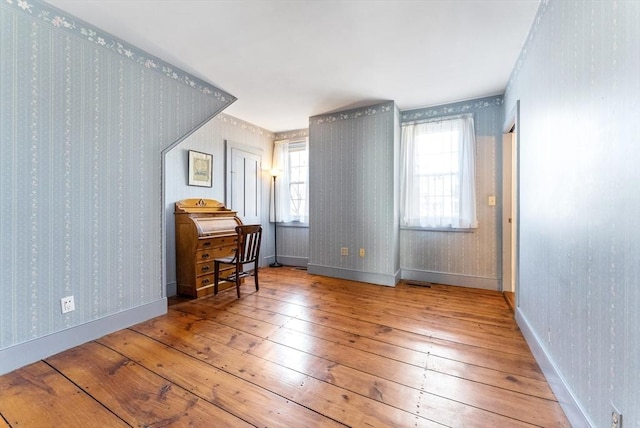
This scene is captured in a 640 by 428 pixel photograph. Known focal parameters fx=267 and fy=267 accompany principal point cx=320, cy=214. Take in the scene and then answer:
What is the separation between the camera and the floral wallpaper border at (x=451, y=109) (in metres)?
3.37

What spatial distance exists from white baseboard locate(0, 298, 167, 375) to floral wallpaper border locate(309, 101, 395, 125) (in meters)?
3.15

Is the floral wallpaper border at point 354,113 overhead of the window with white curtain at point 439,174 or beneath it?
overhead

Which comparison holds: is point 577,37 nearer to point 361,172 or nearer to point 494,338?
point 494,338

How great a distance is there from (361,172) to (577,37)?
8.52 ft

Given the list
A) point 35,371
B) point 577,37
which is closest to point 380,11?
point 577,37

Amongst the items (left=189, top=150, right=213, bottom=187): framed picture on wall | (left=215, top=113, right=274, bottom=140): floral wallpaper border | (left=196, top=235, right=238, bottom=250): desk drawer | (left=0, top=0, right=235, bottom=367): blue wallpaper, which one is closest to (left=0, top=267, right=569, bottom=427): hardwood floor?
(left=0, top=0, right=235, bottom=367): blue wallpaper

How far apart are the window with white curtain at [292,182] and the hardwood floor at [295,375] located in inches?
90.9

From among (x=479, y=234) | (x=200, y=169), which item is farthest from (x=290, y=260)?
(x=479, y=234)

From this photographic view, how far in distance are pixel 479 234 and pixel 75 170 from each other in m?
4.21

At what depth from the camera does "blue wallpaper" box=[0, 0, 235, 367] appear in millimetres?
1718

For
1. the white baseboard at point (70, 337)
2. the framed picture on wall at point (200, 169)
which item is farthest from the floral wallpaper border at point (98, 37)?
the white baseboard at point (70, 337)

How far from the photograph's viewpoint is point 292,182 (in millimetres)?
4773

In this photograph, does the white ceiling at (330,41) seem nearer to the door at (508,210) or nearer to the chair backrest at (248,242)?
the door at (508,210)

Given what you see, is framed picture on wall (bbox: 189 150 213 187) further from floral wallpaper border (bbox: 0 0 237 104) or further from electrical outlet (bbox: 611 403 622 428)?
electrical outlet (bbox: 611 403 622 428)
